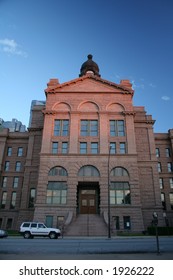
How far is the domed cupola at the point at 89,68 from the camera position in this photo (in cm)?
5634

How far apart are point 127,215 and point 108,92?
2286cm

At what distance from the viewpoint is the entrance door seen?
37156 mm

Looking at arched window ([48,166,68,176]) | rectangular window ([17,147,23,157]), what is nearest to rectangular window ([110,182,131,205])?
arched window ([48,166,68,176])

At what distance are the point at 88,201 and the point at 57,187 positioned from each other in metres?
5.88

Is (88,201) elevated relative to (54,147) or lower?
lower

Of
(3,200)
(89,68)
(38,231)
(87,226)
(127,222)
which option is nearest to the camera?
(38,231)

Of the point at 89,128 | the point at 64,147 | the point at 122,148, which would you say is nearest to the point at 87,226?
the point at 64,147

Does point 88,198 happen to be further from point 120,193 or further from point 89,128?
point 89,128

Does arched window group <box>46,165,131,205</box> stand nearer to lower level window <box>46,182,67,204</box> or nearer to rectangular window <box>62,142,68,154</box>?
lower level window <box>46,182,67,204</box>

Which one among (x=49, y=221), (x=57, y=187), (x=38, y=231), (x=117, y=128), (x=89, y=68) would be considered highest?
(x=89, y=68)

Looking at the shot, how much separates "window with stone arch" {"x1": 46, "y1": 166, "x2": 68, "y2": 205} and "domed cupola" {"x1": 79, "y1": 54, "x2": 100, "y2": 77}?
1138 inches

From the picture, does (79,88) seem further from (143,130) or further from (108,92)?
(143,130)

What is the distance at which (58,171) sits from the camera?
3753cm

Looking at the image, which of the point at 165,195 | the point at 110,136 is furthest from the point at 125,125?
the point at 165,195
